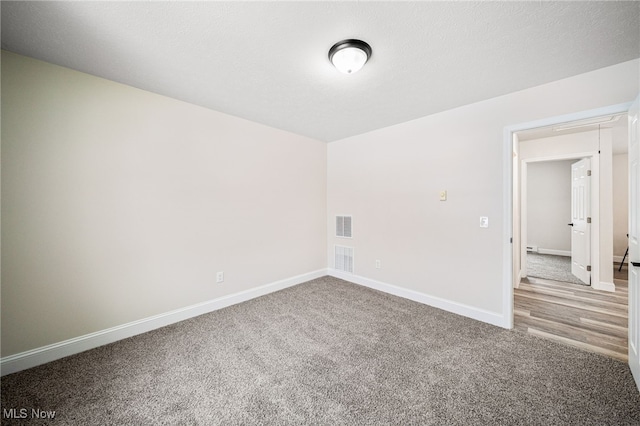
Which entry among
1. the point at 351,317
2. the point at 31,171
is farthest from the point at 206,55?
the point at 351,317

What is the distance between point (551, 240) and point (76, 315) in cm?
920

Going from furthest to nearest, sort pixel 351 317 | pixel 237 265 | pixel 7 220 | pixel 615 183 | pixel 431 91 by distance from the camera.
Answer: pixel 615 183, pixel 237 265, pixel 351 317, pixel 431 91, pixel 7 220

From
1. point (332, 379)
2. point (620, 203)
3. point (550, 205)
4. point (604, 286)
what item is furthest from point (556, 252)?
point (332, 379)

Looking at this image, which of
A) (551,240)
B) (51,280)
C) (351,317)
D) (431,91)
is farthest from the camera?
(551,240)

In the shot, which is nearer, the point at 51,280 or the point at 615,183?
the point at 51,280

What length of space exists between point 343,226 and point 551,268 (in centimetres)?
443

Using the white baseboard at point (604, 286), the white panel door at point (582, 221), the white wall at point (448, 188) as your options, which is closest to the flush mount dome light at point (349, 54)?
the white wall at point (448, 188)

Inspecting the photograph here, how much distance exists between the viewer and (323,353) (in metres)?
2.12

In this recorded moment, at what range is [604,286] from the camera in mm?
3615

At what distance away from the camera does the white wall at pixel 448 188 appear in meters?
2.33

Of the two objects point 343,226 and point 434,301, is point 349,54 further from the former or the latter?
point 434,301

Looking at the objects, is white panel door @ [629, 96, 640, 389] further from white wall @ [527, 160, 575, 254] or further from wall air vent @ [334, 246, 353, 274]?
white wall @ [527, 160, 575, 254]

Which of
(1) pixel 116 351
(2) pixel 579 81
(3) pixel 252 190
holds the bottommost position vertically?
(1) pixel 116 351

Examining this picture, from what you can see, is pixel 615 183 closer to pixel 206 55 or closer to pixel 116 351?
pixel 206 55
